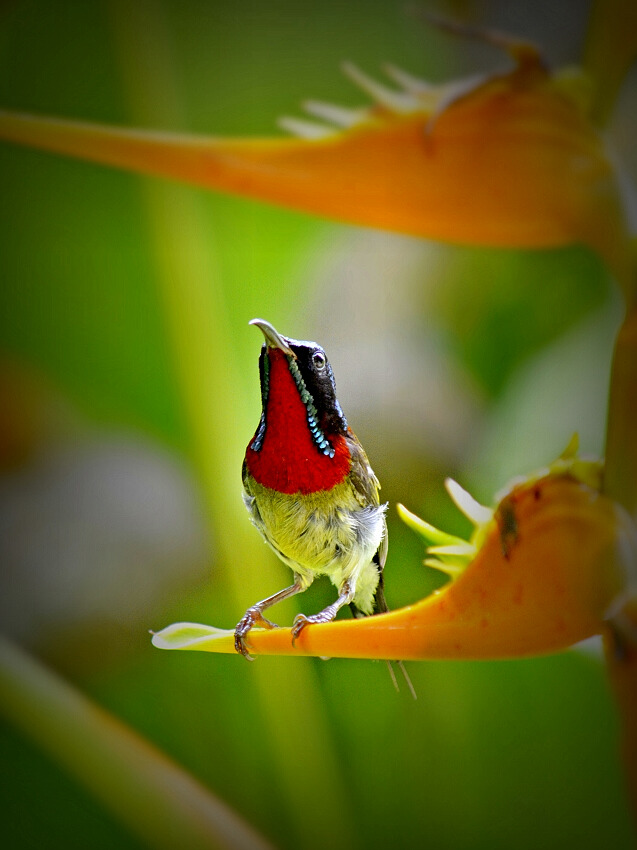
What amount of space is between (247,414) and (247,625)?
1.01ft

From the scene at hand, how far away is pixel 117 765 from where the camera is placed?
3.63 ft

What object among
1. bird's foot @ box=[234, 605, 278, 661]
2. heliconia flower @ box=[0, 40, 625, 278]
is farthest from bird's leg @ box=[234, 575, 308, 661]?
heliconia flower @ box=[0, 40, 625, 278]

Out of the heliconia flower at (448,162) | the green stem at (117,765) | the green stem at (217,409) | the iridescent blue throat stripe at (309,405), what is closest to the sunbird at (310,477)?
the iridescent blue throat stripe at (309,405)

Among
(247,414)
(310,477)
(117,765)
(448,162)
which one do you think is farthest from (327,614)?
(448,162)

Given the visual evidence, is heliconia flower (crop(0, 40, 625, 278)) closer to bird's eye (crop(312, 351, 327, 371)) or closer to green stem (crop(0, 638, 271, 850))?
bird's eye (crop(312, 351, 327, 371))

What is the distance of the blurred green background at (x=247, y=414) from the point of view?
94 cm

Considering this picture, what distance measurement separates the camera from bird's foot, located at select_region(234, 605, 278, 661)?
1.00 meters

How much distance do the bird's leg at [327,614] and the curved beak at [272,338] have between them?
33cm

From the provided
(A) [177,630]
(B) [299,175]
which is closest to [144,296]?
(B) [299,175]

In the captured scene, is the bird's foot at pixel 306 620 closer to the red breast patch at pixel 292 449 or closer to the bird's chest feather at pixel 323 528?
the bird's chest feather at pixel 323 528

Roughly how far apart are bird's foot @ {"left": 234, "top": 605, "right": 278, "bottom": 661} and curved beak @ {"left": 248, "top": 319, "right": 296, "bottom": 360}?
0.38 metres

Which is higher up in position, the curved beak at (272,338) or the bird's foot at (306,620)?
the curved beak at (272,338)

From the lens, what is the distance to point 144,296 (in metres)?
1.07

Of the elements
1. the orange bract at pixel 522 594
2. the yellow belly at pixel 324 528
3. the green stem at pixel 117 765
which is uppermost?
the yellow belly at pixel 324 528
